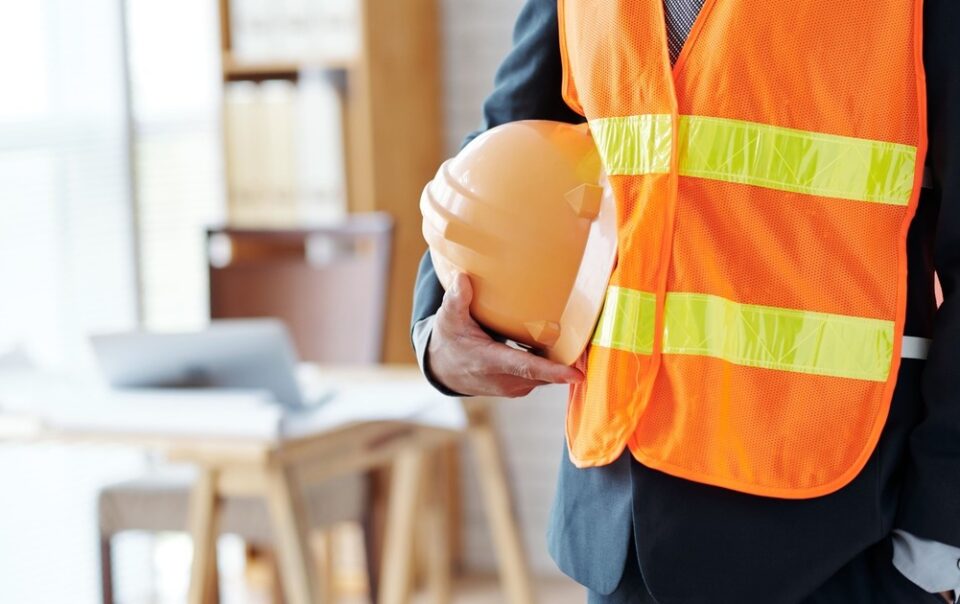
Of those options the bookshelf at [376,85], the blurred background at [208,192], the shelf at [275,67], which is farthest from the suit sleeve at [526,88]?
the shelf at [275,67]

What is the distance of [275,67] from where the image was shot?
3.41 m

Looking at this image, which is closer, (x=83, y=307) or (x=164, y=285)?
(x=83, y=307)

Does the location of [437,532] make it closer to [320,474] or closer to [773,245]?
[320,474]

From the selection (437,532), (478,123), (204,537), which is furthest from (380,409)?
(478,123)

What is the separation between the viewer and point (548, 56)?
1216 mm

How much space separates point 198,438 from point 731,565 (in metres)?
1.13

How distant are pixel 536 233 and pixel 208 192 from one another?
2899 millimetres

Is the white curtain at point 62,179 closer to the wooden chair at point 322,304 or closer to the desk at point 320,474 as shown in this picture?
the wooden chair at point 322,304

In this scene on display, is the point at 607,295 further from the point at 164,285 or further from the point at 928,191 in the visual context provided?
the point at 164,285

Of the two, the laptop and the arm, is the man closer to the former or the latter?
the arm

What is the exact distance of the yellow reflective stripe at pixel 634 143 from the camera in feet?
3.38

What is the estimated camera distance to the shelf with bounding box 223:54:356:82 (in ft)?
11.1

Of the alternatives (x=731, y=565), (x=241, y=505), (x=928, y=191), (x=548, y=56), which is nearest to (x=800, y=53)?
(x=928, y=191)

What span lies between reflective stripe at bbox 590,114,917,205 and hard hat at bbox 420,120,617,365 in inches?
3.1
